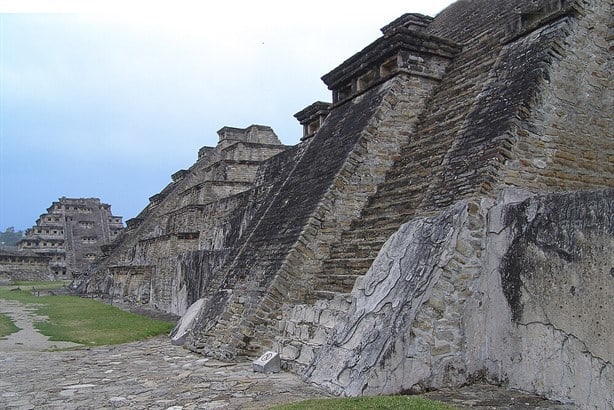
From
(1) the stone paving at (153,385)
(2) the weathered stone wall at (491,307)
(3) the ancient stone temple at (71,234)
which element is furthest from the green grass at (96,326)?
(3) the ancient stone temple at (71,234)

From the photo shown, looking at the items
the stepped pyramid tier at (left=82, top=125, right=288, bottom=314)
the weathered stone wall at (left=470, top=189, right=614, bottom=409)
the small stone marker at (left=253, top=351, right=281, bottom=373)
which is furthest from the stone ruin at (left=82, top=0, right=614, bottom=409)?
the stepped pyramid tier at (left=82, top=125, right=288, bottom=314)

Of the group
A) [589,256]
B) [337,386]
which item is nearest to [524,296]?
[589,256]

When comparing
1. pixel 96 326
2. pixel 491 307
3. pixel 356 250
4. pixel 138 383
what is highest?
pixel 356 250

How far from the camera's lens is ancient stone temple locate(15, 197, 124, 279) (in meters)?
43.3

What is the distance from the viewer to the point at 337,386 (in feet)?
17.4

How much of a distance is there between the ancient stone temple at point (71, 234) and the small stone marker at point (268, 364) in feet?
124

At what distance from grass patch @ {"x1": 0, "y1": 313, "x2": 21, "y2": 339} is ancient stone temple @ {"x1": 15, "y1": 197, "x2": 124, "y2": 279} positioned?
96.3 feet

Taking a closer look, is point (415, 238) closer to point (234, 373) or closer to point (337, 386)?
point (337, 386)

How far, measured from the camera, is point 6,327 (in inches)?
465

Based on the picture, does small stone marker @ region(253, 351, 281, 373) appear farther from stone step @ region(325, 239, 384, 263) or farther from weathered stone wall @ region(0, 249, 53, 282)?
weathered stone wall @ region(0, 249, 53, 282)

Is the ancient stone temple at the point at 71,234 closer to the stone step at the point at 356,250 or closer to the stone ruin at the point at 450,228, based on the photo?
the stone ruin at the point at 450,228

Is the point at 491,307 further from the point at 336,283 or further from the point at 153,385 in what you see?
the point at 153,385

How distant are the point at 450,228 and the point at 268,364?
2.82 metres

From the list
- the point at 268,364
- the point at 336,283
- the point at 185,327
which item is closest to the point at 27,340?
the point at 185,327
